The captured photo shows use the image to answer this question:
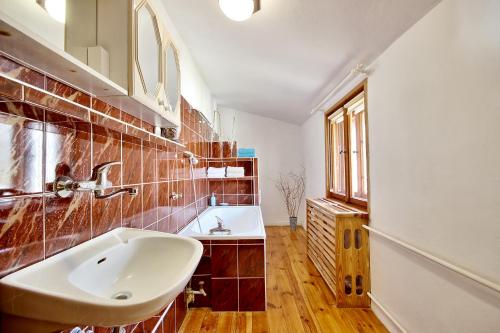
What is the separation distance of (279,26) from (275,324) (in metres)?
2.27

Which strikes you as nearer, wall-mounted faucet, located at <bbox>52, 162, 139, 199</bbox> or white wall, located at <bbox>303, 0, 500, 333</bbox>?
wall-mounted faucet, located at <bbox>52, 162, 139, 199</bbox>

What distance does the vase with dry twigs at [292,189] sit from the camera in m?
4.62

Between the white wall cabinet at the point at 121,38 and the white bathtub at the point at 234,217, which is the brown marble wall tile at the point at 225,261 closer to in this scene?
the white bathtub at the point at 234,217

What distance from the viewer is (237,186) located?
3.59m

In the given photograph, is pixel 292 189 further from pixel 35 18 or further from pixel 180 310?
pixel 35 18

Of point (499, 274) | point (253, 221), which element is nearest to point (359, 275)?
point (499, 274)

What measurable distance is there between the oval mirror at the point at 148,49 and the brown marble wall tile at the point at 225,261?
130 cm

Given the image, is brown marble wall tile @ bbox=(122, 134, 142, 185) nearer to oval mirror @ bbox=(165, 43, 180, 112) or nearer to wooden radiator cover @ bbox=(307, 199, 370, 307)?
oval mirror @ bbox=(165, 43, 180, 112)

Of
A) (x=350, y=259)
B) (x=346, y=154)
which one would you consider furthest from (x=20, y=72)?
(x=346, y=154)

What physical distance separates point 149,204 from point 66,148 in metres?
0.72

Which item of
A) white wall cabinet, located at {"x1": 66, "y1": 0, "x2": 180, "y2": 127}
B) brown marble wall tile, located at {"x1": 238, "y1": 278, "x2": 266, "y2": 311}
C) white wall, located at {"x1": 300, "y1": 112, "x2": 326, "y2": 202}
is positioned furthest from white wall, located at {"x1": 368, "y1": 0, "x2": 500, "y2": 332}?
white wall, located at {"x1": 300, "y1": 112, "x2": 326, "y2": 202}

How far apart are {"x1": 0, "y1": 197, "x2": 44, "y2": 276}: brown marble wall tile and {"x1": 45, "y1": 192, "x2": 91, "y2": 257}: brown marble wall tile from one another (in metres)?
0.03

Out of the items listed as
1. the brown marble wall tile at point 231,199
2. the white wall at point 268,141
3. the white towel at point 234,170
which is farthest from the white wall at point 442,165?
the white wall at point 268,141

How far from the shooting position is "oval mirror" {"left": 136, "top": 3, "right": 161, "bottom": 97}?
1044 mm
